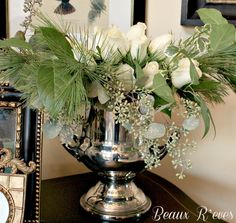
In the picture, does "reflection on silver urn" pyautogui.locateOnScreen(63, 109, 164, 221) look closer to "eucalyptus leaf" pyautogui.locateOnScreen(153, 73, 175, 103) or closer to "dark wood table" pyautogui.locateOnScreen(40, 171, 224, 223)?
"dark wood table" pyautogui.locateOnScreen(40, 171, 224, 223)

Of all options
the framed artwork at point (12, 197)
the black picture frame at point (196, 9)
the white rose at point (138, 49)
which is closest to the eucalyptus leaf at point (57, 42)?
the white rose at point (138, 49)

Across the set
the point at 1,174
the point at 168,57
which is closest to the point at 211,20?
the point at 168,57

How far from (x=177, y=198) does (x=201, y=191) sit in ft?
0.87

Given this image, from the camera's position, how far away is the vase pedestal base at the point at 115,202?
90 centimetres

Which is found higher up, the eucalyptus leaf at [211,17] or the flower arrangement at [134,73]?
the eucalyptus leaf at [211,17]

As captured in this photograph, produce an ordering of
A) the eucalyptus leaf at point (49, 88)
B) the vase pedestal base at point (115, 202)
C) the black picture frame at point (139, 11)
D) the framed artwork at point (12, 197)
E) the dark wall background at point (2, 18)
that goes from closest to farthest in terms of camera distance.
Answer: the eucalyptus leaf at point (49, 88) < the framed artwork at point (12, 197) < the vase pedestal base at point (115, 202) < the dark wall background at point (2, 18) < the black picture frame at point (139, 11)

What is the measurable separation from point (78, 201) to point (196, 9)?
0.65 meters

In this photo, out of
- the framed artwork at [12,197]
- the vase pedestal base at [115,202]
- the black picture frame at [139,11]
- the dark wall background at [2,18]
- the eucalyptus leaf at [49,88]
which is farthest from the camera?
the black picture frame at [139,11]

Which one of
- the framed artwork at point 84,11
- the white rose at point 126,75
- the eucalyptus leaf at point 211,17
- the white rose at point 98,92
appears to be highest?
the framed artwork at point 84,11

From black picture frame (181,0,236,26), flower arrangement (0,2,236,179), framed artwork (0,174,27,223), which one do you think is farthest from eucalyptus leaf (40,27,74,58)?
black picture frame (181,0,236,26)

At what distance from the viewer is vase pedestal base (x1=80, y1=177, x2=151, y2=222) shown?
904 mm

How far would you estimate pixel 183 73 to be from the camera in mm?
760

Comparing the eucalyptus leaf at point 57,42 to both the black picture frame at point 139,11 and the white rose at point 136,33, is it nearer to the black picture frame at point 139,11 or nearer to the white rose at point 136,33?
the white rose at point 136,33

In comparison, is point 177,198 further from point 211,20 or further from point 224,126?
point 211,20
